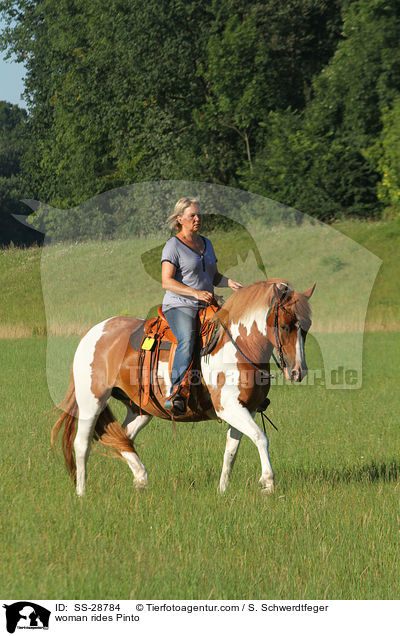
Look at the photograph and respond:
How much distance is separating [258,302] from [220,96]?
4360cm

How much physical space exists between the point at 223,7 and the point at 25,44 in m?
20.9

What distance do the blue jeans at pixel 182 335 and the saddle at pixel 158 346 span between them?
0.08 m

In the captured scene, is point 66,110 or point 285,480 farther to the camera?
point 66,110

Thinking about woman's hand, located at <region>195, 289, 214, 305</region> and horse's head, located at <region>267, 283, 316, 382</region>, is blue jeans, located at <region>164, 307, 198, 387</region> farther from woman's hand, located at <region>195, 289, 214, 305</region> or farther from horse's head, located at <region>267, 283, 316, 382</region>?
horse's head, located at <region>267, 283, 316, 382</region>

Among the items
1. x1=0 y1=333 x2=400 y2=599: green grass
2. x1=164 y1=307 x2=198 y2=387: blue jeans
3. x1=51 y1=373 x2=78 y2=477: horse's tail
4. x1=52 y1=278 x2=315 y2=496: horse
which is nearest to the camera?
x1=0 y1=333 x2=400 y2=599: green grass

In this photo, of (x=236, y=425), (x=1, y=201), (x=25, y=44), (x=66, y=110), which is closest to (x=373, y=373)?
(x=236, y=425)

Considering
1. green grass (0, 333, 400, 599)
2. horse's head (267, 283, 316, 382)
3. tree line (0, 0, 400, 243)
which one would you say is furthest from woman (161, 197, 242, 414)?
tree line (0, 0, 400, 243)

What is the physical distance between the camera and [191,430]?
41.0ft

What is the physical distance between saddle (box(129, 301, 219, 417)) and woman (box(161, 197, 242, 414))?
0.30ft

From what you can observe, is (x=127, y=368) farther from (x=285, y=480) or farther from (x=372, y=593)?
(x=372, y=593)

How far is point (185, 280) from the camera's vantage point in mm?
7492
